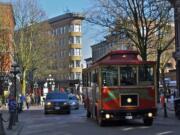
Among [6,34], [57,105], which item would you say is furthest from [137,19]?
[6,34]

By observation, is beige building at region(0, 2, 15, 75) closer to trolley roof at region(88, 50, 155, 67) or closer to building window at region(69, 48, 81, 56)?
trolley roof at region(88, 50, 155, 67)

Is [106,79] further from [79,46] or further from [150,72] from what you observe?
[79,46]

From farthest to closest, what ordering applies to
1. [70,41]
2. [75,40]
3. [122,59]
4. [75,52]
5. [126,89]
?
[75,52]
[75,40]
[70,41]
[122,59]
[126,89]

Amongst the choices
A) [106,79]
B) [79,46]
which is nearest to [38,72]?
[106,79]


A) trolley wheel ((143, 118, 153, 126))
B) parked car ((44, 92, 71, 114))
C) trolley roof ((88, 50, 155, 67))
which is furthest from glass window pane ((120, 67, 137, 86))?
parked car ((44, 92, 71, 114))

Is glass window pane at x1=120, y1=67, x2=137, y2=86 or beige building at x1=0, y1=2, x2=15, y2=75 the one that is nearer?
glass window pane at x1=120, y1=67, x2=137, y2=86

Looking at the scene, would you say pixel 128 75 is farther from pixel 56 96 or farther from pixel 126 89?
pixel 56 96

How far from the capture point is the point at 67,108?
43.1 metres

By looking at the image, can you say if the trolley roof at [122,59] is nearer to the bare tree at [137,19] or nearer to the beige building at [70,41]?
the bare tree at [137,19]

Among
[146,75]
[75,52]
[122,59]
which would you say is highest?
[75,52]

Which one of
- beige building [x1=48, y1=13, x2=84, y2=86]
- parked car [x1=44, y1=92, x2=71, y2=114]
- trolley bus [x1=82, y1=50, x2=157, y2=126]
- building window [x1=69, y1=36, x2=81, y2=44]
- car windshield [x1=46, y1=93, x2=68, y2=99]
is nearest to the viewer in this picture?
trolley bus [x1=82, y1=50, x2=157, y2=126]

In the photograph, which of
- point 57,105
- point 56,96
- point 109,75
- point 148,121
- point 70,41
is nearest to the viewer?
point 109,75

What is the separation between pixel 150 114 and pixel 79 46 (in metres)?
134

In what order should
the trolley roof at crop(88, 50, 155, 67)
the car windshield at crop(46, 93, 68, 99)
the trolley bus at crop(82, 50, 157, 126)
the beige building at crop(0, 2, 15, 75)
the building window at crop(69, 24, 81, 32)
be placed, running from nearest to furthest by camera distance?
the trolley bus at crop(82, 50, 157, 126)
the trolley roof at crop(88, 50, 155, 67)
the car windshield at crop(46, 93, 68, 99)
the beige building at crop(0, 2, 15, 75)
the building window at crop(69, 24, 81, 32)
